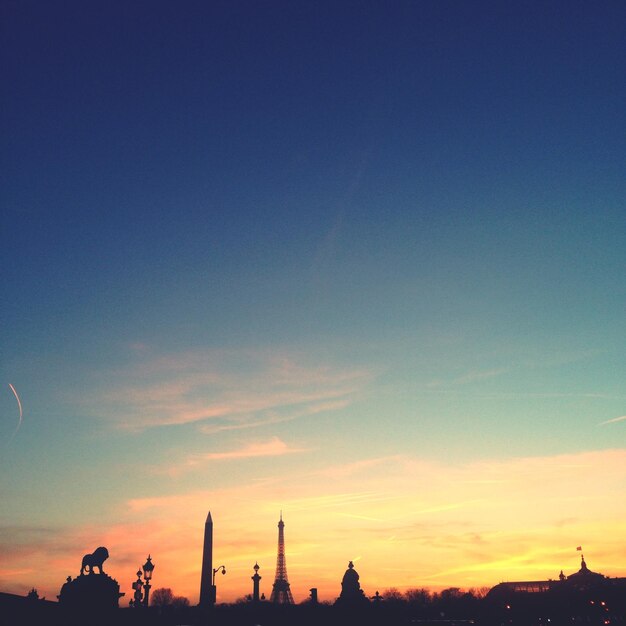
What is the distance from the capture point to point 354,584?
54.5 m

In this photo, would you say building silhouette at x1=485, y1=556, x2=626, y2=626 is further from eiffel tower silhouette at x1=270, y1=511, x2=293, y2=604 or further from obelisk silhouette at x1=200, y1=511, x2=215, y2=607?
obelisk silhouette at x1=200, y1=511, x2=215, y2=607

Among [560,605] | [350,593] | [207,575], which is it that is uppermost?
[207,575]

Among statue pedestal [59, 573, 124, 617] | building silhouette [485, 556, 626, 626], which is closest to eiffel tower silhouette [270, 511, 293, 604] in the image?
building silhouette [485, 556, 626, 626]

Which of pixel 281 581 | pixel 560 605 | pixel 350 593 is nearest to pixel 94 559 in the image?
pixel 350 593

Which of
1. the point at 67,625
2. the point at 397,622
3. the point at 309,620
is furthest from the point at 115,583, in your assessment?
the point at 397,622

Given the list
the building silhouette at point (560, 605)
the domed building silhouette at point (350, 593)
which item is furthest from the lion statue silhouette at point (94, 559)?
the building silhouette at point (560, 605)

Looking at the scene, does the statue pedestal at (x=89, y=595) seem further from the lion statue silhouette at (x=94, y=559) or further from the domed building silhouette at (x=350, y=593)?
the domed building silhouette at (x=350, y=593)

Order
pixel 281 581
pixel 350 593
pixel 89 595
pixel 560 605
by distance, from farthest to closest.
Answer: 1. pixel 281 581
2. pixel 560 605
3. pixel 350 593
4. pixel 89 595

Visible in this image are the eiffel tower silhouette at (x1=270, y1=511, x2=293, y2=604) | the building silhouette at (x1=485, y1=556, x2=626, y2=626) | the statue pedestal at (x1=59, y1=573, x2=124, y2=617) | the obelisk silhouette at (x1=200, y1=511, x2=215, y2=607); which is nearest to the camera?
the statue pedestal at (x1=59, y1=573, x2=124, y2=617)

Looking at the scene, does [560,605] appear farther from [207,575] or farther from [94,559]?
[94,559]

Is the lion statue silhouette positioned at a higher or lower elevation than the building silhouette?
higher

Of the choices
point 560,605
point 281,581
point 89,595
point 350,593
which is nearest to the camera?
point 89,595

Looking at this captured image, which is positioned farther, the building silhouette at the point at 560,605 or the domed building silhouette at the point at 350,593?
the building silhouette at the point at 560,605

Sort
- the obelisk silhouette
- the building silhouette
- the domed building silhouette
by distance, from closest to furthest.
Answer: the obelisk silhouette
the domed building silhouette
the building silhouette
